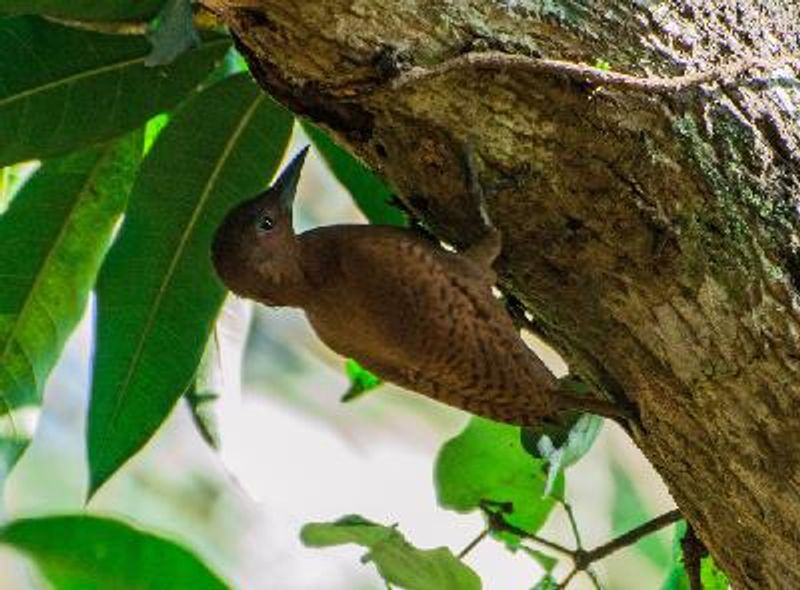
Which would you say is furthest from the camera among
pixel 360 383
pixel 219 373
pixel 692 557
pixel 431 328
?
pixel 219 373

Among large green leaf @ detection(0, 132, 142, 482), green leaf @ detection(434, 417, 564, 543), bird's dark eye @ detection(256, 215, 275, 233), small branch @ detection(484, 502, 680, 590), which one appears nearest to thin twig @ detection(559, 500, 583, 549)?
small branch @ detection(484, 502, 680, 590)

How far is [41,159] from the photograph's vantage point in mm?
2957

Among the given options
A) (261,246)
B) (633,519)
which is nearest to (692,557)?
(633,519)

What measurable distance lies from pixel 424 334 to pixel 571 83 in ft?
1.58

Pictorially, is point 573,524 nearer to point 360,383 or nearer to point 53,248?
point 360,383

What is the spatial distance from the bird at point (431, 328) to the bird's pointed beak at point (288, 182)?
189 millimetres

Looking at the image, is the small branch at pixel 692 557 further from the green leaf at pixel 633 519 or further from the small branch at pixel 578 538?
the green leaf at pixel 633 519

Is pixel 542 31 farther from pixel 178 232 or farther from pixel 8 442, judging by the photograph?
pixel 8 442

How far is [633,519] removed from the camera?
11.2ft

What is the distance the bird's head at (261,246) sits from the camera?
2834 millimetres

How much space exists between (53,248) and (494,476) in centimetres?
89

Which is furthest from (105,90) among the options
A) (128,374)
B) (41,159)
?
(128,374)

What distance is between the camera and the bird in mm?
2582

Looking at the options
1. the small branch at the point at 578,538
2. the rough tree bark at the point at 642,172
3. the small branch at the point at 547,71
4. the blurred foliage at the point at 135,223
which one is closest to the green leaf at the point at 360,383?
the blurred foliage at the point at 135,223
